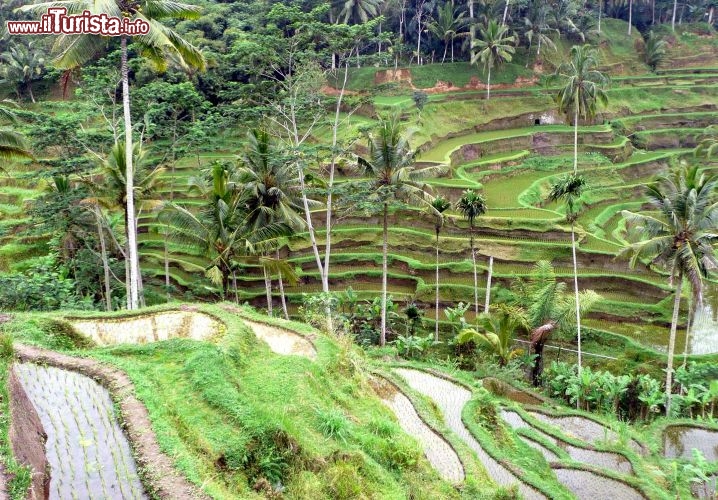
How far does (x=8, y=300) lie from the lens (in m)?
16.4

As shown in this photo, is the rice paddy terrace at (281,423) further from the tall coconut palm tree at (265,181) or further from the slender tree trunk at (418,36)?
the slender tree trunk at (418,36)

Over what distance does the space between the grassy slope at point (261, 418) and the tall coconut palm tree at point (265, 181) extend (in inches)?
331

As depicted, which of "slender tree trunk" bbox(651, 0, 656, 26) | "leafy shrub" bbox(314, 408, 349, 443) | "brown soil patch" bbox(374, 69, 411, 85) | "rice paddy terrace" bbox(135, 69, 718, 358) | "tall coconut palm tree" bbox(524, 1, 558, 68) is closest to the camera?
"leafy shrub" bbox(314, 408, 349, 443)

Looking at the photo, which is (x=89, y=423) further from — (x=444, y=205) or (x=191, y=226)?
(x=444, y=205)

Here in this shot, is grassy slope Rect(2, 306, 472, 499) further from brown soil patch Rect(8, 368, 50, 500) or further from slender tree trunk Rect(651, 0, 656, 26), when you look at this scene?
slender tree trunk Rect(651, 0, 656, 26)

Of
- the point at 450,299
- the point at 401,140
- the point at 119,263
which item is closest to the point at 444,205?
the point at 401,140

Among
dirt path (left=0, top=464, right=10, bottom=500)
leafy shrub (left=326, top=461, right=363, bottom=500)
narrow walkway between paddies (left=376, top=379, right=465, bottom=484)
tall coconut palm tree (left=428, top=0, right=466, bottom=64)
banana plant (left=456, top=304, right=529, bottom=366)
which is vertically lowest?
banana plant (left=456, top=304, right=529, bottom=366)

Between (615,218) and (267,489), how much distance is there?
30.7 meters

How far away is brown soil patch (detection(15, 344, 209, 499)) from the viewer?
671cm

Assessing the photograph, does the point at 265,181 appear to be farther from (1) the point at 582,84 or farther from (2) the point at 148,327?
(1) the point at 582,84

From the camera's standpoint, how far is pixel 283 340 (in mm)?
13148

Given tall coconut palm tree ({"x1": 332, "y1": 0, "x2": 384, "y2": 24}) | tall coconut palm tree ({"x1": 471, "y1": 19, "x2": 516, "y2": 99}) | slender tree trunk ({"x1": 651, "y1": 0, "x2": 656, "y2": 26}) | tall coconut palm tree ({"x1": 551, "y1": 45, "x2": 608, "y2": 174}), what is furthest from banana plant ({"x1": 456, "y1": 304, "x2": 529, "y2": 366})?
slender tree trunk ({"x1": 651, "y1": 0, "x2": 656, "y2": 26})

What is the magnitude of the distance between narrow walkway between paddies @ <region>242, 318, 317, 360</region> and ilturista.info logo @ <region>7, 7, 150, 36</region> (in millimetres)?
7823

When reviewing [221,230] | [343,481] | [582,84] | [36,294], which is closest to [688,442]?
[343,481]
